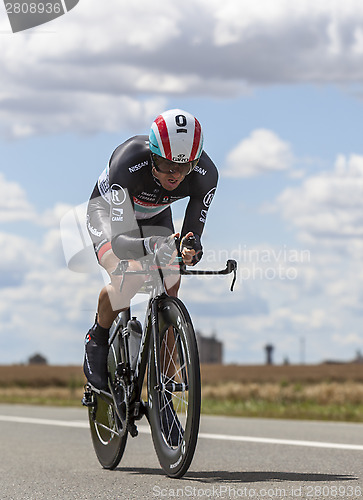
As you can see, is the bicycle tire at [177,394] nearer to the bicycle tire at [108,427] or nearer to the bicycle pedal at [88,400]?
the bicycle tire at [108,427]

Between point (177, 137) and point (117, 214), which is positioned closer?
point (177, 137)

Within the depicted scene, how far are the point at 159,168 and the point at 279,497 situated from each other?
214 cm

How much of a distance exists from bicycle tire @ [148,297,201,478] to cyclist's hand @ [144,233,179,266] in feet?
0.81

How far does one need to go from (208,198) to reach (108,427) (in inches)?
71.9

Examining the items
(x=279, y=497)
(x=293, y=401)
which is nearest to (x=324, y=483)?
(x=279, y=497)

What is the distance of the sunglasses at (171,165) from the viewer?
5.87 meters

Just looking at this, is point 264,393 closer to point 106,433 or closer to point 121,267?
point 106,433

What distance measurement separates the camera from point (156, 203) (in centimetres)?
635

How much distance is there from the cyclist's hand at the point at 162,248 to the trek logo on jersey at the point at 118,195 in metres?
0.37

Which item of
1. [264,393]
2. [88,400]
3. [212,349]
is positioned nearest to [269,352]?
[212,349]

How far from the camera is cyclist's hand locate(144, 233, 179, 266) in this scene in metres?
5.73

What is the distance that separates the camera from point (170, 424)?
228 inches

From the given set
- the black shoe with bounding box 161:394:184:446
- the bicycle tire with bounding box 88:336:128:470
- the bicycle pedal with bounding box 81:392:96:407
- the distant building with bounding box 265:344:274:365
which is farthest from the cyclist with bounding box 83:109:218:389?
the distant building with bounding box 265:344:274:365

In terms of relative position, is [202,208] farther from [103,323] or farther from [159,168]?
[103,323]
